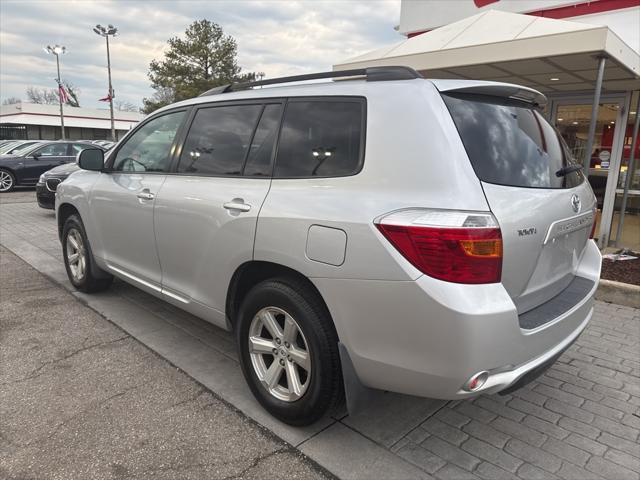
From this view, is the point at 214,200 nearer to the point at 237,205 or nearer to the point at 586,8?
the point at 237,205

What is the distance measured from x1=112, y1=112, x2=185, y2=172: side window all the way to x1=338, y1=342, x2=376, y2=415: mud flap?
2066mm

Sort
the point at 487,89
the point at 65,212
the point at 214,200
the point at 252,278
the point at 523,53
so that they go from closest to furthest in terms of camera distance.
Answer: the point at 487,89 < the point at 252,278 < the point at 214,200 < the point at 65,212 < the point at 523,53

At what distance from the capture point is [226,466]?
2.35 m

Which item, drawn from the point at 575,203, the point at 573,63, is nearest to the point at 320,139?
the point at 575,203

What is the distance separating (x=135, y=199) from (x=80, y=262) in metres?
1.55

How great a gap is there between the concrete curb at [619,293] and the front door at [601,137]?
2.91 m

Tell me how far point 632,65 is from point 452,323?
5787mm

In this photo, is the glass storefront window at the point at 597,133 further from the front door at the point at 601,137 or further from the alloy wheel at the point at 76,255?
the alloy wheel at the point at 76,255

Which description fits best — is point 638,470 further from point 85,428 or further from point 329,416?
point 85,428

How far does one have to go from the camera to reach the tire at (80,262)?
14.9ft

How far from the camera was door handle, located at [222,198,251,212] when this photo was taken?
2706 mm

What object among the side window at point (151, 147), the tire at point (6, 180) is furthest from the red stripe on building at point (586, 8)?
the tire at point (6, 180)

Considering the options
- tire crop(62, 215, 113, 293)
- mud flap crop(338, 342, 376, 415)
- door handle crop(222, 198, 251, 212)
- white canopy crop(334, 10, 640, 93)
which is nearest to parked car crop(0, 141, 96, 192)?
tire crop(62, 215, 113, 293)

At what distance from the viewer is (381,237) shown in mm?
2084
